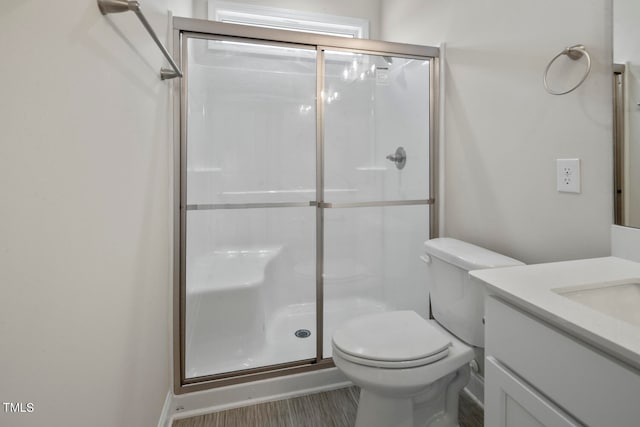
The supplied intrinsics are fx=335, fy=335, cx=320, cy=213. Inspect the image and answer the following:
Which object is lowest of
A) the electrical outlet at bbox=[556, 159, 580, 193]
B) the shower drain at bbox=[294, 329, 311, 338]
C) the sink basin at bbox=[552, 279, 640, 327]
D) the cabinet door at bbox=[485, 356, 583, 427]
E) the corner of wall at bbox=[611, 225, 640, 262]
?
the shower drain at bbox=[294, 329, 311, 338]

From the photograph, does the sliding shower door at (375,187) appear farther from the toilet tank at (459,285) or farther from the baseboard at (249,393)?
the toilet tank at (459,285)

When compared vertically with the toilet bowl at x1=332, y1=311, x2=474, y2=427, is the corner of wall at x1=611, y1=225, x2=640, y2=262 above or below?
above

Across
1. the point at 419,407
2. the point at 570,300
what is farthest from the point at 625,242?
the point at 419,407

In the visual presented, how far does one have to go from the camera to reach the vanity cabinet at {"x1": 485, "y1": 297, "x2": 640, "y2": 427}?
55 cm

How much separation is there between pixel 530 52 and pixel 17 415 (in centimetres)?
180

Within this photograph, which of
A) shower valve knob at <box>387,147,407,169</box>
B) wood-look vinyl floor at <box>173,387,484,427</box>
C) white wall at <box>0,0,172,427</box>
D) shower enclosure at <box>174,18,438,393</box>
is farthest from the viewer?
shower valve knob at <box>387,147,407,169</box>

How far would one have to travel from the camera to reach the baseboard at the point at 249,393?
1.59 metres

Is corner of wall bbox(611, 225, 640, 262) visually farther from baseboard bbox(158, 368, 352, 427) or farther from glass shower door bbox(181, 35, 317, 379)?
baseboard bbox(158, 368, 352, 427)

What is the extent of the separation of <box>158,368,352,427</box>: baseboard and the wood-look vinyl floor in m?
0.03

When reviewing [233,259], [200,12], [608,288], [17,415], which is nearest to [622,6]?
[608,288]

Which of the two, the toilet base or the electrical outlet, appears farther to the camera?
the toilet base

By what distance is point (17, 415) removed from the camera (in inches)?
20.1

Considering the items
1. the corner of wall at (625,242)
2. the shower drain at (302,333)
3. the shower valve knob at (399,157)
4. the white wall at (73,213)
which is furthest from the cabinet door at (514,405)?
the shower valve knob at (399,157)

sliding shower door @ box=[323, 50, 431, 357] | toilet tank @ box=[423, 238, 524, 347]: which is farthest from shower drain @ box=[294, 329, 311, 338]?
toilet tank @ box=[423, 238, 524, 347]
